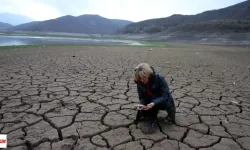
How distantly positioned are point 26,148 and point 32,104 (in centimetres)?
119

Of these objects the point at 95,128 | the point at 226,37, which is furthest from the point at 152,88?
the point at 226,37

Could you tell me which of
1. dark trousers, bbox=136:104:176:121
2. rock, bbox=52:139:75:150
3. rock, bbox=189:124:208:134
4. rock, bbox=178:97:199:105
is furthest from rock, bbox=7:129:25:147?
rock, bbox=178:97:199:105

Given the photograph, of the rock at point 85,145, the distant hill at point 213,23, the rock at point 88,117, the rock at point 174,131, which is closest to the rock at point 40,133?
the rock at point 85,145

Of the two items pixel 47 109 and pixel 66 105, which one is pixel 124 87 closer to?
pixel 66 105

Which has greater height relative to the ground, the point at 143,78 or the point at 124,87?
the point at 143,78

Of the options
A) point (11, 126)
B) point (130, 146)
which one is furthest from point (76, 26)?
point (130, 146)

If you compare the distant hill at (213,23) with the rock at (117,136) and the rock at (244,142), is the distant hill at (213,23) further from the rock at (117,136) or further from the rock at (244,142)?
the rock at (117,136)

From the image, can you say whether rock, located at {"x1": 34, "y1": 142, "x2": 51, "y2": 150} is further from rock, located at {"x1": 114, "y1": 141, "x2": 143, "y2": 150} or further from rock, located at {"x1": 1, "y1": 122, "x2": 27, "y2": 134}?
rock, located at {"x1": 114, "y1": 141, "x2": 143, "y2": 150}

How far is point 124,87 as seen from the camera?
4160 mm

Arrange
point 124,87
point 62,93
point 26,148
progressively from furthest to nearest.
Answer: point 124,87
point 62,93
point 26,148

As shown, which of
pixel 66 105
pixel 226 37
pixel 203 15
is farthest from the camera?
pixel 203 15

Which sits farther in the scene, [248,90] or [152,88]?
[248,90]

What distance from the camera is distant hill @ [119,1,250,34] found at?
37.2 m

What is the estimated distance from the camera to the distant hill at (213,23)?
37209mm
